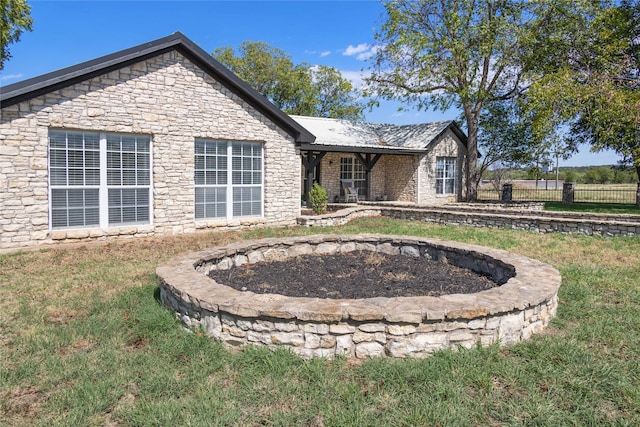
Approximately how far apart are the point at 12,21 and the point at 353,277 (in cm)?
2397

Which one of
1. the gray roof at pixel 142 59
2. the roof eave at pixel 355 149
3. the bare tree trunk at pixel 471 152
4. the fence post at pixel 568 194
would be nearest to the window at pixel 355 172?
the roof eave at pixel 355 149

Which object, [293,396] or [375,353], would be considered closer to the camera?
[293,396]

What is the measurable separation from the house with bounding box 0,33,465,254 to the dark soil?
5.01 metres

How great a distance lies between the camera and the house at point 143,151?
28.2ft

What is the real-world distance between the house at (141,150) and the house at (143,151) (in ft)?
0.08

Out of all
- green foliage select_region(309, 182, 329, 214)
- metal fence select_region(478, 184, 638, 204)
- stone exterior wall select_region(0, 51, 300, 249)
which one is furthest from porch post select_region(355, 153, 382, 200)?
metal fence select_region(478, 184, 638, 204)

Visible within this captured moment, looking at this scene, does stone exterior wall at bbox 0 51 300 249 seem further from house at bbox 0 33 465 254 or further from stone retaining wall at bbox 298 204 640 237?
stone retaining wall at bbox 298 204 640 237

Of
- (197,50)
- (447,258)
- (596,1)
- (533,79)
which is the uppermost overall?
(596,1)

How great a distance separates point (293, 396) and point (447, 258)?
469cm

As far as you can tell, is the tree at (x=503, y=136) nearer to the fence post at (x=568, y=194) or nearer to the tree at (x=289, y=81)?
the fence post at (x=568, y=194)

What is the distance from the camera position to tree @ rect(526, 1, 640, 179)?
16.2m

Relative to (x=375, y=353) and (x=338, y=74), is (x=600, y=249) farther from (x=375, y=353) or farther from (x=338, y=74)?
(x=338, y=74)

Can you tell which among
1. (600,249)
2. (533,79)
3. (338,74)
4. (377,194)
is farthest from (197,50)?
(338,74)

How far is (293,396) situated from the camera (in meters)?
3.03
